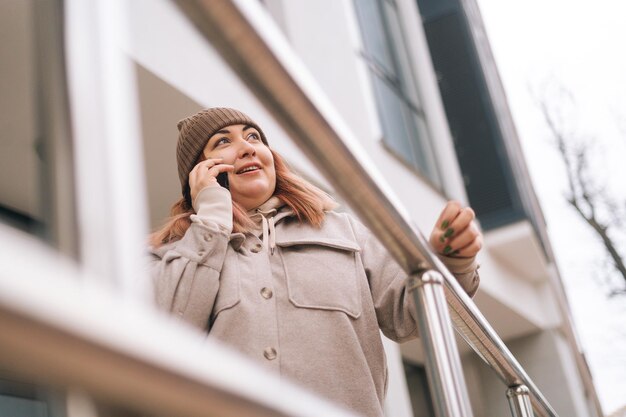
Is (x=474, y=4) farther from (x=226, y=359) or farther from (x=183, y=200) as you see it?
(x=226, y=359)

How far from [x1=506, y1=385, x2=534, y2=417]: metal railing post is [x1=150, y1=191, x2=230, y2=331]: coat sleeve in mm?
556

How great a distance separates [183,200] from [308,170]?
1.44m

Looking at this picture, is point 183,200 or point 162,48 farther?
point 162,48

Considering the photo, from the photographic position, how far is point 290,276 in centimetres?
106

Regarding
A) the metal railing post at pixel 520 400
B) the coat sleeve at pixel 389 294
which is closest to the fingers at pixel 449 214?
the coat sleeve at pixel 389 294

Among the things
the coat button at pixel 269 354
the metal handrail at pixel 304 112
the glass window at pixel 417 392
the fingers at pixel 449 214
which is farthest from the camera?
the glass window at pixel 417 392

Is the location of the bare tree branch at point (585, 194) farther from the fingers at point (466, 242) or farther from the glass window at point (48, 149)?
the glass window at point (48, 149)

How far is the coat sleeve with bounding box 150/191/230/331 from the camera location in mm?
983

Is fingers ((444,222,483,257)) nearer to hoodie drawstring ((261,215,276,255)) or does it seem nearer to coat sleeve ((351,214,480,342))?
coat sleeve ((351,214,480,342))

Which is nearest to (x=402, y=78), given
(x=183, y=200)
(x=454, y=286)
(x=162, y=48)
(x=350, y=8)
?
(x=350, y=8)

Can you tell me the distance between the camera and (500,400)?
19.9 feet

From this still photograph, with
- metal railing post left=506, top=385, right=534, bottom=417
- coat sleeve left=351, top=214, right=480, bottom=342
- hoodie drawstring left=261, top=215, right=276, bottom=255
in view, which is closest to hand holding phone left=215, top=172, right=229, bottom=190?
hoodie drawstring left=261, top=215, right=276, bottom=255

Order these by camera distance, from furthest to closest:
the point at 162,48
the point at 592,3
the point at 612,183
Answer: the point at 592,3 < the point at 612,183 < the point at 162,48

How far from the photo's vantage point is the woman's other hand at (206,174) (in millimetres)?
1140
